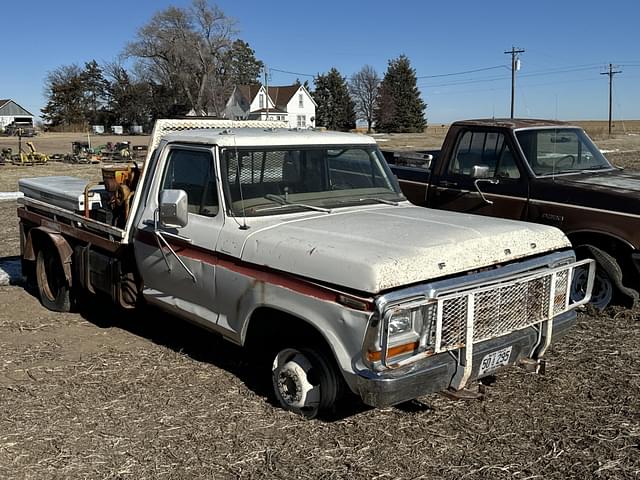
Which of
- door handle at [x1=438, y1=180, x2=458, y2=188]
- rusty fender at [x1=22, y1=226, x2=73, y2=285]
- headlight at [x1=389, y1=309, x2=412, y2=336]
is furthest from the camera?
door handle at [x1=438, y1=180, x2=458, y2=188]

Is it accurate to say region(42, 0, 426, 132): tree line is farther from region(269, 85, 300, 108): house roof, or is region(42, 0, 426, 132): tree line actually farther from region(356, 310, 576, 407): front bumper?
region(356, 310, 576, 407): front bumper

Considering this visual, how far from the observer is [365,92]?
321 ft

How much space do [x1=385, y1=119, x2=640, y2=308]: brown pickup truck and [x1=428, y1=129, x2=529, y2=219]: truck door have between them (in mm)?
11

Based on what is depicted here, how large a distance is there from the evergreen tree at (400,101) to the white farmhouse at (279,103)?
8.76m

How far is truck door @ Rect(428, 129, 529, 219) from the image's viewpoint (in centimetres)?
752

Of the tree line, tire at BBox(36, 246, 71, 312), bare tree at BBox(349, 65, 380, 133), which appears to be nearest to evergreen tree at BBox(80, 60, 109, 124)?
the tree line

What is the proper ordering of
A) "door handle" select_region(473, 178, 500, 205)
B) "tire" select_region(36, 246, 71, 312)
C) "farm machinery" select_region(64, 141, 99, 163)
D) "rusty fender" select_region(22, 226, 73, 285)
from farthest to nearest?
"farm machinery" select_region(64, 141, 99, 163), "door handle" select_region(473, 178, 500, 205), "tire" select_region(36, 246, 71, 312), "rusty fender" select_region(22, 226, 73, 285)

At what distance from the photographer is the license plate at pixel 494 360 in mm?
4254

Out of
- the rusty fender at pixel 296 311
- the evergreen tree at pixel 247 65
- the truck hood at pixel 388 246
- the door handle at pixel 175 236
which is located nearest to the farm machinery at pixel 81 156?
the door handle at pixel 175 236

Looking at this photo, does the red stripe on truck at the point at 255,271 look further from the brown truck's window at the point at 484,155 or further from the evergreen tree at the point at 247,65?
the evergreen tree at the point at 247,65

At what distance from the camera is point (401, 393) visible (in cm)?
393

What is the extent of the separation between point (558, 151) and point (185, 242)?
461 centimetres

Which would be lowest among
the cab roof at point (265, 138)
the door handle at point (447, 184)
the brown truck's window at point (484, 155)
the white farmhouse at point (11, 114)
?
the door handle at point (447, 184)

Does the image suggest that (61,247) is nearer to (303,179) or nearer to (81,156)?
(303,179)
